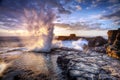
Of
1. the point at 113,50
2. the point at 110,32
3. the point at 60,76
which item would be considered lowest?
the point at 60,76

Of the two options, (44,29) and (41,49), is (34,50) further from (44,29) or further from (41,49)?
(44,29)

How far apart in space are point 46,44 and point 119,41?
42.4 ft

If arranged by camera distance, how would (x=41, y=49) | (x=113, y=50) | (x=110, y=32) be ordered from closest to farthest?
(x=113, y=50) < (x=110, y=32) < (x=41, y=49)

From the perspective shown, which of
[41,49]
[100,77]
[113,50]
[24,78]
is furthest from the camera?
[41,49]

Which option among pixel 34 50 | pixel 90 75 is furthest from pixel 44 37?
pixel 90 75

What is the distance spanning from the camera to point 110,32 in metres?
17.2

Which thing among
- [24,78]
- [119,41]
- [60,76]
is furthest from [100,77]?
[119,41]

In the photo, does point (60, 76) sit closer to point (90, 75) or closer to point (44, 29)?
point (90, 75)

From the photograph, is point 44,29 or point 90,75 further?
point 44,29

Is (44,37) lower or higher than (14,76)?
higher

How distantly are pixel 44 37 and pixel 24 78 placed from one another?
44.9ft

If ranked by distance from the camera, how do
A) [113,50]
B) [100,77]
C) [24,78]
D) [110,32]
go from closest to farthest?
[100,77] → [24,78] → [113,50] → [110,32]

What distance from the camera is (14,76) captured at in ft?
25.7

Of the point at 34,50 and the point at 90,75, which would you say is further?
the point at 34,50
